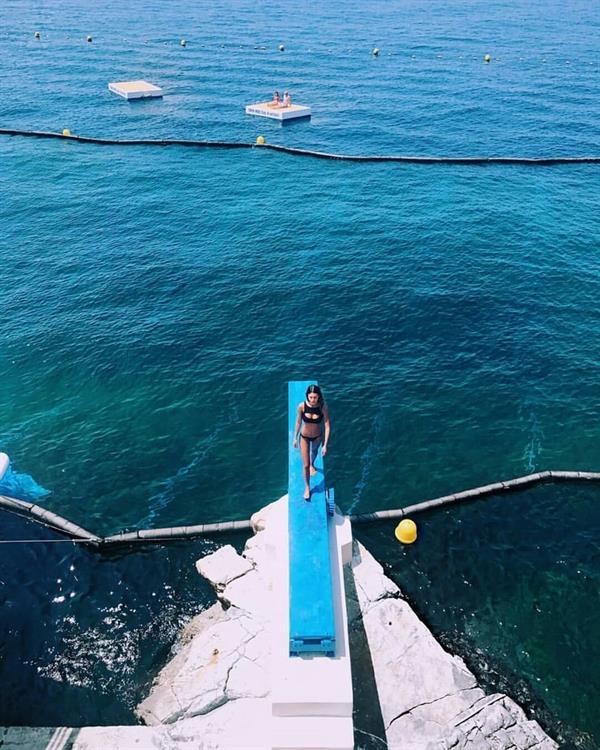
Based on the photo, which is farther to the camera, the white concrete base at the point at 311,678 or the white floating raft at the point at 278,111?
the white floating raft at the point at 278,111

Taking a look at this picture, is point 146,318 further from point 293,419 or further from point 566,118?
point 566,118

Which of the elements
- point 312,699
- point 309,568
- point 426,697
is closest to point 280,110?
point 309,568

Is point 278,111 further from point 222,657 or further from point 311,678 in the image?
point 311,678

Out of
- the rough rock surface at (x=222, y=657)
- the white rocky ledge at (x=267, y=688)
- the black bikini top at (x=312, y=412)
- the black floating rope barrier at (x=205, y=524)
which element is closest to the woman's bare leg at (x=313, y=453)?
the black bikini top at (x=312, y=412)

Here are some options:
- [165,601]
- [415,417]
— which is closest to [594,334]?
[415,417]

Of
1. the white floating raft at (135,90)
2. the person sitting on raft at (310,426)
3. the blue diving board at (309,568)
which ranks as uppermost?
the white floating raft at (135,90)

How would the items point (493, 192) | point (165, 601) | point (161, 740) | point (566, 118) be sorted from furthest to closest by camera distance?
point (566, 118) < point (493, 192) < point (165, 601) < point (161, 740)

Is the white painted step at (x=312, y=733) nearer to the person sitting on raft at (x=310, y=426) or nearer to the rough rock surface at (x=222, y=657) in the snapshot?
the rough rock surface at (x=222, y=657)
